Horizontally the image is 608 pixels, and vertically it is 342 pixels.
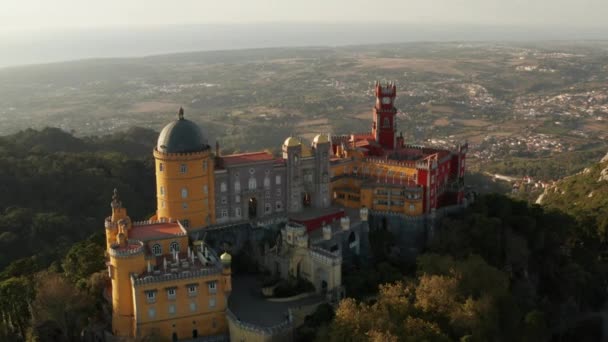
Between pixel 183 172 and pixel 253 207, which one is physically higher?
pixel 183 172

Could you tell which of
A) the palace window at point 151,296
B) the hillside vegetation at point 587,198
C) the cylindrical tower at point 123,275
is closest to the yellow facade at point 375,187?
the cylindrical tower at point 123,275

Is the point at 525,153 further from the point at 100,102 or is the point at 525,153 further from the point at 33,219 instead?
the point at 100,102

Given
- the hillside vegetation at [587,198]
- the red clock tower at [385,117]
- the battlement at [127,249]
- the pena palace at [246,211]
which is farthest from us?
the hillside vegetation at [587,198]

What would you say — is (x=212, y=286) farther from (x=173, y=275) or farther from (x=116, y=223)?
(x=116, y=223)

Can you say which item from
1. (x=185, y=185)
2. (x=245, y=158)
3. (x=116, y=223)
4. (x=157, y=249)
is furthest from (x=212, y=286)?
(x=245, y=158)

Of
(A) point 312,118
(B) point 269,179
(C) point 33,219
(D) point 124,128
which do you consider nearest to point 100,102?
(D) point 124,128

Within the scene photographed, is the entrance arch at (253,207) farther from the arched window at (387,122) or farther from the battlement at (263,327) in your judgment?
the arched window at (387,122)
